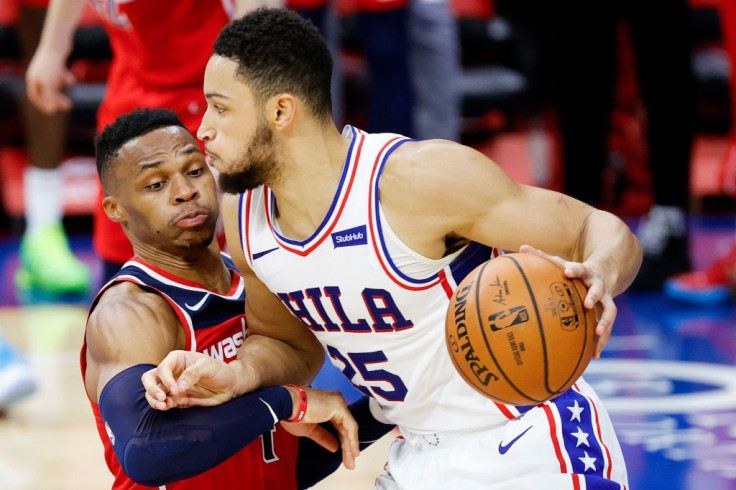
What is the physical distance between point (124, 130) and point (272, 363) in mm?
746

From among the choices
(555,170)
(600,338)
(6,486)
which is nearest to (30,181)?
(6,486)

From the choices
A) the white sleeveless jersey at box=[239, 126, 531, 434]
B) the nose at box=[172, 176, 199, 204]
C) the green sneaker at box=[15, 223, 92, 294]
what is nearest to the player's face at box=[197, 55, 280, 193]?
the white sleeveless jersey at box=[239, 126, 531, 434]

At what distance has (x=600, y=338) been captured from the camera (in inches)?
91.8

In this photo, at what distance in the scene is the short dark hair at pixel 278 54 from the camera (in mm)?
Answer: 2746

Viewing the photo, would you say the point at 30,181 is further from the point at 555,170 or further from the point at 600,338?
the point at 600,338

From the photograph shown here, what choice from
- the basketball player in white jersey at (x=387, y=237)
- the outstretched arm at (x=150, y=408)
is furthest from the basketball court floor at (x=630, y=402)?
the outstretched arm at (x=150, y=408)

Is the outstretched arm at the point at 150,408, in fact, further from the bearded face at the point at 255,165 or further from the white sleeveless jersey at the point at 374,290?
the bearded face at the point at 255,165

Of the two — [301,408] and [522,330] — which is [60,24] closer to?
[301,408]

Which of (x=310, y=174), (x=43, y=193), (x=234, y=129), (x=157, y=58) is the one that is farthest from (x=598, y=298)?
(x=43, y=193)

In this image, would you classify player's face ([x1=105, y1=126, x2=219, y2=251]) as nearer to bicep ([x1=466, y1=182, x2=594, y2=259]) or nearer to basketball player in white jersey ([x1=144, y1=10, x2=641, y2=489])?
basketball player in white jersey ([x1=144, y1=10, x2=641, y2=489])

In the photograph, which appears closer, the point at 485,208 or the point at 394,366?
the point at 485,208

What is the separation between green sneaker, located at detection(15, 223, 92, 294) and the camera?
6.65 meters

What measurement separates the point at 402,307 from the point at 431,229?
206 mm

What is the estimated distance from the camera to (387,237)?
2.73 metres
